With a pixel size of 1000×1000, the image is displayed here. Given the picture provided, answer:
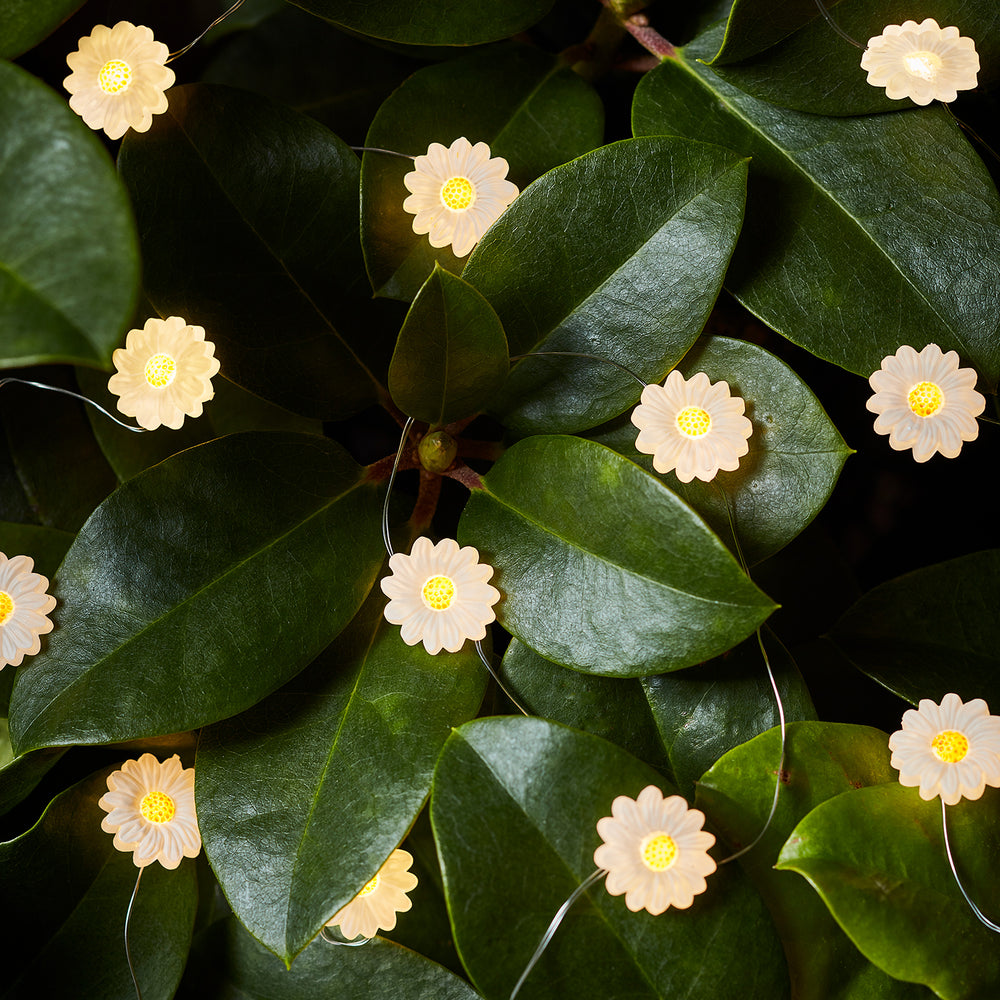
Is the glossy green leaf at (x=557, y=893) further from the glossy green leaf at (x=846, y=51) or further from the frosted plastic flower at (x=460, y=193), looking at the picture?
the glossy green leaf at (x=846, y=51)

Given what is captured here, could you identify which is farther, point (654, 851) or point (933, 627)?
point (933, 627)

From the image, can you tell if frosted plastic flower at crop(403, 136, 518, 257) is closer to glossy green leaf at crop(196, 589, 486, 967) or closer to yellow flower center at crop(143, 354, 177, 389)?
yellow flower center at crop(143, 354, 177, 389)

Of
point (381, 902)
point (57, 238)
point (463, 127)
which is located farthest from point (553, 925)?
point (463, 127)

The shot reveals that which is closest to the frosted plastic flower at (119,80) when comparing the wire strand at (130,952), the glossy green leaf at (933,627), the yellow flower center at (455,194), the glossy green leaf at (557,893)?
the yellow flower center at (455,194)

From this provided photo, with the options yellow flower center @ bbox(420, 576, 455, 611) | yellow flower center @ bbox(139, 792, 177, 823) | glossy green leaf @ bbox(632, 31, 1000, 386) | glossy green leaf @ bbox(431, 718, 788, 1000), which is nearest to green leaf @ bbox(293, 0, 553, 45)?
glossy green leaf @ bbox(632, 31, 1000, 386)

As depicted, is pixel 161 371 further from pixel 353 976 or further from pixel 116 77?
pixel 353 976

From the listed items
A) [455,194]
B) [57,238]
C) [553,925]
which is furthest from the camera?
[455,194]

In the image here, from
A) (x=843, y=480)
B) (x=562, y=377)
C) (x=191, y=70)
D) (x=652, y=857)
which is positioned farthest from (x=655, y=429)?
(x=191, y=70)
